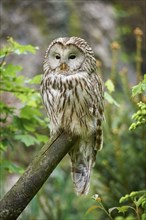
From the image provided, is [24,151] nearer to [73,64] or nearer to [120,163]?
[120,163]

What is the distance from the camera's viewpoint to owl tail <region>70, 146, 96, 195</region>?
2676 millimetres

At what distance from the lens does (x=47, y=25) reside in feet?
22.0

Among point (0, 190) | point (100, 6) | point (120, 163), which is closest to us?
point (0, 190)

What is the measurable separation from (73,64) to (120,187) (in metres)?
1.74

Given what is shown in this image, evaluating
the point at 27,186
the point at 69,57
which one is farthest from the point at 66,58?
the point at 27,186

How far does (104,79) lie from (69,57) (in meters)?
3.92

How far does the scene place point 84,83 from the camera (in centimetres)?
257

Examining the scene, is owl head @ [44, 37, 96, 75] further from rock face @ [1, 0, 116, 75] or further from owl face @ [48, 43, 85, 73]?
rock face @ [1, 0, 116, 75]

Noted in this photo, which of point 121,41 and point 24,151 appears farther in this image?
point 121,41

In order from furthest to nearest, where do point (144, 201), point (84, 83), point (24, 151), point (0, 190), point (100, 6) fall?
1. point (100, 6)
2. point (24, 151)
3. point (0, 190)
4. point (84, 83)
5. point (144, 201)

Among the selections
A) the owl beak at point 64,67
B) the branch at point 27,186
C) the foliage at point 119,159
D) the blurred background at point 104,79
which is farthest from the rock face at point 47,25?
the branch at point 27,186

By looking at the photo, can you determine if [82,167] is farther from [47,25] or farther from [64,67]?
[47,25]

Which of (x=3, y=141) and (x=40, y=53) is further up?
(x=40, y=53)

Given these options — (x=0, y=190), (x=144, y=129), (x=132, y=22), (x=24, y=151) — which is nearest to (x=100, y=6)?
(x=132, y=22)
